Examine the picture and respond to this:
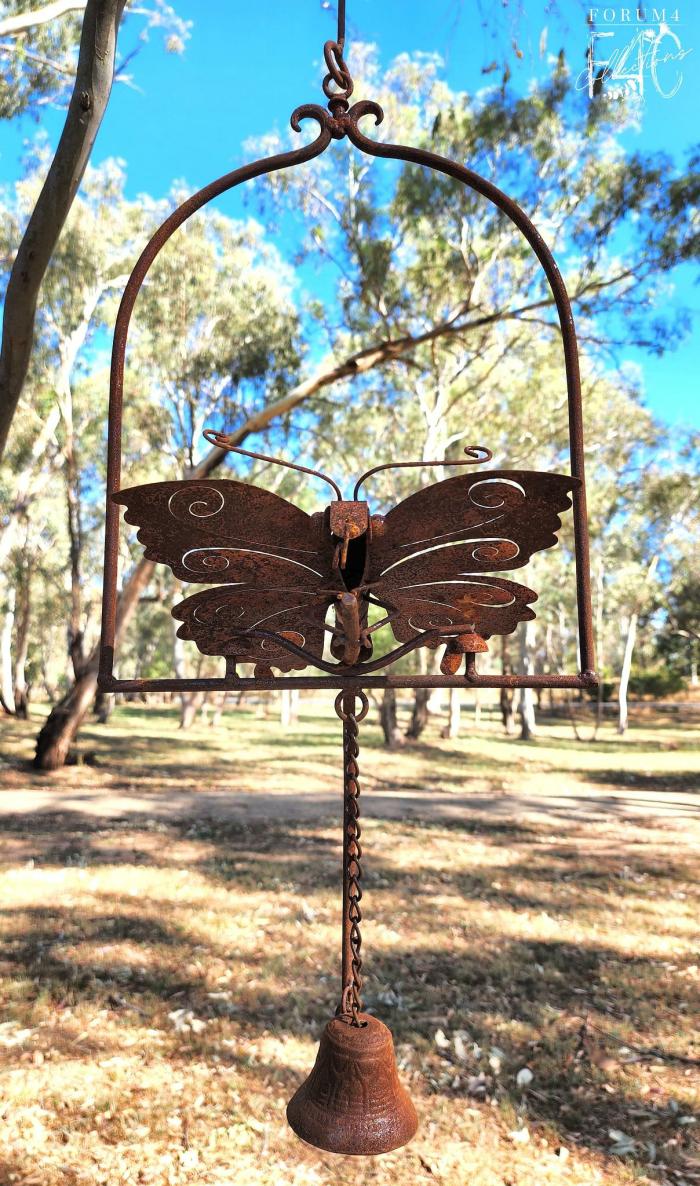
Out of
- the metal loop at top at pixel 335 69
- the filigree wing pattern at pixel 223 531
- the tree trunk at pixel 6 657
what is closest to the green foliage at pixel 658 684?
the tree trunk at pixel 6 657

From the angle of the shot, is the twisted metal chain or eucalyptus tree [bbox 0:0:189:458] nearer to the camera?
the twisted metal chain

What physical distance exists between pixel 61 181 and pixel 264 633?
252 cm

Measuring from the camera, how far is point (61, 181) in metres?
3.10

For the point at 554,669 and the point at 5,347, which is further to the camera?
the point at 554,669

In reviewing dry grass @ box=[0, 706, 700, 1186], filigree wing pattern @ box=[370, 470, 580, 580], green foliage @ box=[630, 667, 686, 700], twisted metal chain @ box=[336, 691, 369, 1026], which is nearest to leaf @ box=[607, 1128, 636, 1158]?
dry grass @ box=[0, 706, 700, 1186]

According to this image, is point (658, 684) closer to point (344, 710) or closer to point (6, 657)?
point (6, 657)

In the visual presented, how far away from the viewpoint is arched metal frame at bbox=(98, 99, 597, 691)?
1.46 metres

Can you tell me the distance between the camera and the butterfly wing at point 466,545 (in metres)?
1.38

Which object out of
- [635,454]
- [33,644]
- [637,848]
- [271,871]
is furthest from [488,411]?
[33,644]

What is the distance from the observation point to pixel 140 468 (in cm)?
1719

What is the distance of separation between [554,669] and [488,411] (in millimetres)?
21336

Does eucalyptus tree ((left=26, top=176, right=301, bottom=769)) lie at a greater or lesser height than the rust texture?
greater

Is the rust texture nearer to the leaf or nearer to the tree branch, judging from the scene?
the tree branch

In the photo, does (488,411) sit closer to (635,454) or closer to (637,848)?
(635,454)
